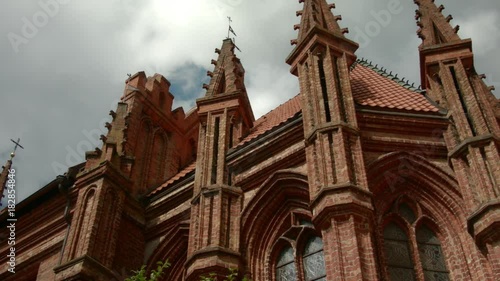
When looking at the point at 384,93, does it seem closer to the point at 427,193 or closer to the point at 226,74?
the point at 427,193

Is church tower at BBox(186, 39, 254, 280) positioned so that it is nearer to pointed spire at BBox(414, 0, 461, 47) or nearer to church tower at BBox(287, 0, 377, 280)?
church tower at BBox(287, 0, 377, 280)

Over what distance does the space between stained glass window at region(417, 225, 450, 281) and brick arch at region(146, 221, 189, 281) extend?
209 inches

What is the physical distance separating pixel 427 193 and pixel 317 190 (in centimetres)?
264

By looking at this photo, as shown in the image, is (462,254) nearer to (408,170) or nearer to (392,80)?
(408,170)

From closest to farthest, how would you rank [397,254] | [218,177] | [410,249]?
[397,254] < [410,249] < [218,177]

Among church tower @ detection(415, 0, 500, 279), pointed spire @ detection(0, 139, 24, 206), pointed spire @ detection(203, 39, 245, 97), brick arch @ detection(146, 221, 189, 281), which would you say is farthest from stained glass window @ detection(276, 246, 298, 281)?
pointed spire @ detection(0, 139, 24, 206)

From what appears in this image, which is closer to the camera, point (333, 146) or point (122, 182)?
point (333, 146)

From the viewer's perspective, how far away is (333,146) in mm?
12164

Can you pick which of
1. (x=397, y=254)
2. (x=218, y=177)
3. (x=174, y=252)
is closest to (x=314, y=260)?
(x=397, y=254)

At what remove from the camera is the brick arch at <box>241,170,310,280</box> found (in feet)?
43.4

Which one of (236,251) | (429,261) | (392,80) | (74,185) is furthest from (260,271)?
(392,80)

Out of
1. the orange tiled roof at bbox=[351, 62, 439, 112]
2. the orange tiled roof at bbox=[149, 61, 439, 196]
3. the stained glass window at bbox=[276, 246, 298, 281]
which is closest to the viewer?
the stained glass window at bbox=[276, 246, 298, 281]

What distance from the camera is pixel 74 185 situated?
1686 centimetres

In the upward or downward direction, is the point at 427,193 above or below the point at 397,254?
above
